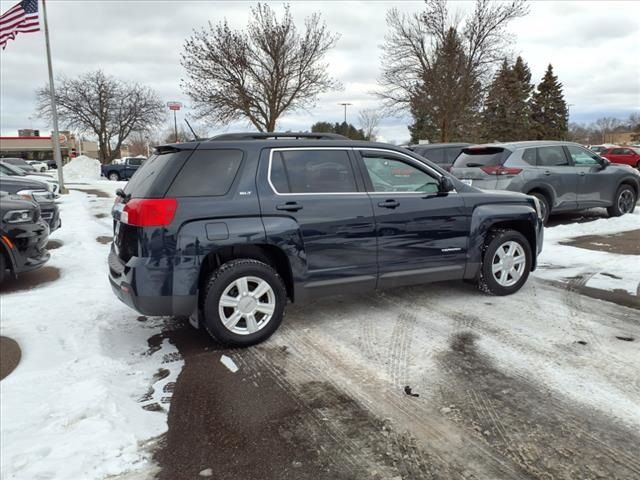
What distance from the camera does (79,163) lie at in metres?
36.7

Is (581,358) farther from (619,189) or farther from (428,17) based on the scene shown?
(428,17)

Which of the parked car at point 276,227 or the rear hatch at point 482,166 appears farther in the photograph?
the rear hatch at point 482,166

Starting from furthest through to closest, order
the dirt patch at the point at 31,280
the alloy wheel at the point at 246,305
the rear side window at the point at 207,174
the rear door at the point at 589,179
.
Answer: the rear door at the point at 589,179
the dirt patch at the point at 31,280
the alloy wheel at the point at 246,305
the rear side window at the point at 207,174

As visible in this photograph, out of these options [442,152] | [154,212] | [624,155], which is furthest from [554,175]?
[624,155]

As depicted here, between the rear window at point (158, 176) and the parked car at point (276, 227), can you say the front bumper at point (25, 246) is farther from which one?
the rear window at point (158, 176)

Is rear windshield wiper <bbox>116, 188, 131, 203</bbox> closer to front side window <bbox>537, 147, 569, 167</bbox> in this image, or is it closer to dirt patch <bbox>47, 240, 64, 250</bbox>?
dirt patch <bbox>47, 240, 64, 250</bbox>

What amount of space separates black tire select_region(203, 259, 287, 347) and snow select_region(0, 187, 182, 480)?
1.46 feet

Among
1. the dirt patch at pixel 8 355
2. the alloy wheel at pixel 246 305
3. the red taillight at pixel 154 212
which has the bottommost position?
the dirt patch at pixel 8 355

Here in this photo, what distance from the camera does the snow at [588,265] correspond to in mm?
5816

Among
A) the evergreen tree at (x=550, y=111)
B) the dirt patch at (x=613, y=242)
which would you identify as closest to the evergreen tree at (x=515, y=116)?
the evergreen tree at (x=550, y=111)

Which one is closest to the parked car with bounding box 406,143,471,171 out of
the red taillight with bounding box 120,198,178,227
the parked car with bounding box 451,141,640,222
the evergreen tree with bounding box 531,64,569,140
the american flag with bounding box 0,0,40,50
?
the parked car with bounding box 451,141,640,222

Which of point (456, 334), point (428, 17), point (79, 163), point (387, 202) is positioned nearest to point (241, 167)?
point (387, 202)

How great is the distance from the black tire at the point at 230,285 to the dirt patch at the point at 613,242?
19.7ft

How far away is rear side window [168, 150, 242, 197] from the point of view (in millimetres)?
3838
